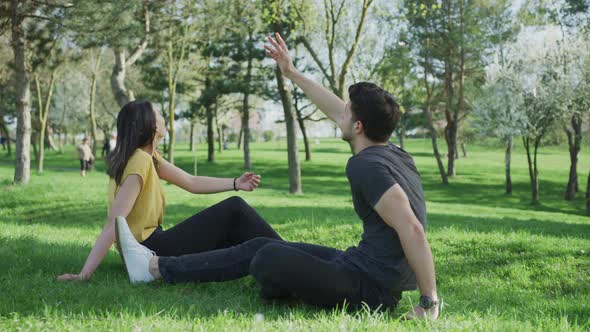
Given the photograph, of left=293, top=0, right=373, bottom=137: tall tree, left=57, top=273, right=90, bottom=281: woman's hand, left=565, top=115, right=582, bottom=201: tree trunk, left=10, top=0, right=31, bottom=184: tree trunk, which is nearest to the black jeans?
left=57, top=273, right=90, bottom=281: woman's hand

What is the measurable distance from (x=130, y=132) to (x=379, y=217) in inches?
92.0

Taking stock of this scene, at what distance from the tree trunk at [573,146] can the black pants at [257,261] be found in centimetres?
3138

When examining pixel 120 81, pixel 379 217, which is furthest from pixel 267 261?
pixel 120 81

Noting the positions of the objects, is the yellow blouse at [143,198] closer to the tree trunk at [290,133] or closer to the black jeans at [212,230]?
the black jeans at [212,230]

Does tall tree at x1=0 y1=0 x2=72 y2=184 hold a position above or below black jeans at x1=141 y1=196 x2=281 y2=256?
above

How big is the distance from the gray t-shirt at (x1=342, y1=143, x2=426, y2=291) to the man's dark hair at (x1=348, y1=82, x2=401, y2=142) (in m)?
0.12

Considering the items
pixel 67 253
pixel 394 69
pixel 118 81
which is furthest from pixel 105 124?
pixel 67 253

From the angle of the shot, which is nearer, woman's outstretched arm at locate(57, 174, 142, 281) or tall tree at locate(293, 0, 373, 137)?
woman's outstretched arm at locate(57, 174, 142, 281)

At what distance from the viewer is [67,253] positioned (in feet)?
18.2

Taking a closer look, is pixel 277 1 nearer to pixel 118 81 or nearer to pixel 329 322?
pixel 118 81

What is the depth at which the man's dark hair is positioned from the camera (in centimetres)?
338

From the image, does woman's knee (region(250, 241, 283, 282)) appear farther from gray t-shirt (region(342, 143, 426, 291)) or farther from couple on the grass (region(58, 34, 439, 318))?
gray t-shirt (region(342, 143, 426, 291))

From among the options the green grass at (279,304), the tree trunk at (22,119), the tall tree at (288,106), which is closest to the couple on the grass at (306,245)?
the green grass at (279,304)

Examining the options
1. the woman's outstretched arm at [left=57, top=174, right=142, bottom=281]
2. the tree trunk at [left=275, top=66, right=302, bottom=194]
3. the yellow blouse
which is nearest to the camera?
the woman's outstretched arm at [left=57, top=174, right=142, bottom=281]
